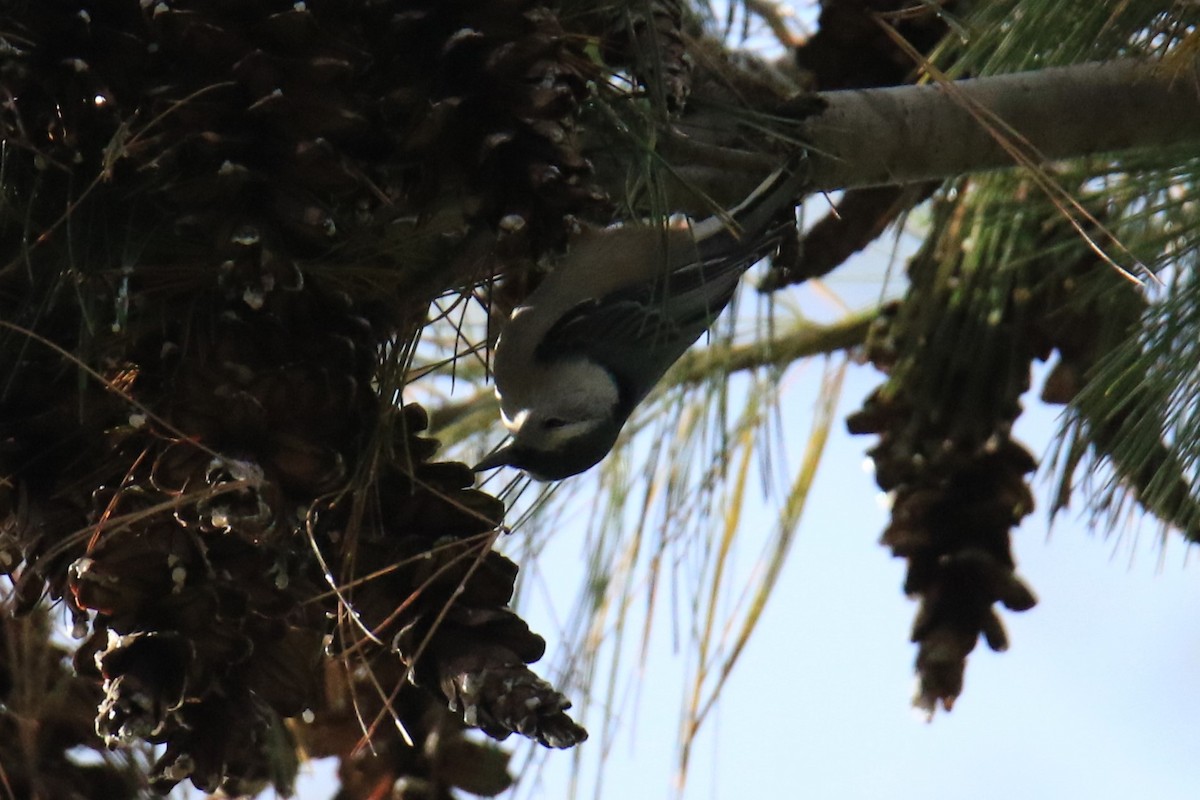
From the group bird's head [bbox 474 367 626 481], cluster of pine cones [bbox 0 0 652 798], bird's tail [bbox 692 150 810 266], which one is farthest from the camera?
bird's head [bbox 474 367 626 481]

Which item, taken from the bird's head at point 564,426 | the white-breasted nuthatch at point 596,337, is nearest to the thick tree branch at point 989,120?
the white-breasted nuthatch at point 596,337

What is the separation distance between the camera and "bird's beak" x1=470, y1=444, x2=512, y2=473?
1685 millimetres

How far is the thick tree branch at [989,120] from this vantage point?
1278mm

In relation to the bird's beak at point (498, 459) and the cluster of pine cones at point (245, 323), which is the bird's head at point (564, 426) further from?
the cluster of pine cones at point (245, 323)

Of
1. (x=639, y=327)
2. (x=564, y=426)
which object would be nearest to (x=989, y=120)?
(x=639, y=327)

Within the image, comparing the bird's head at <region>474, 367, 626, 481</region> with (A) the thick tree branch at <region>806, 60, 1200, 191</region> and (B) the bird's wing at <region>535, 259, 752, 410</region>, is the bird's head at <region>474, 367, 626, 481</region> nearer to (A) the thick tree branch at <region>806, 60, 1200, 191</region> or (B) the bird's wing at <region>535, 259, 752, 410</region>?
(B) the bird's wing at <region>535, 259, 752, 410</region>

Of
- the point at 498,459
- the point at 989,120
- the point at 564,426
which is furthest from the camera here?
the point at 564,426

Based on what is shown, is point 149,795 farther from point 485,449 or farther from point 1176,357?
point 1176,357

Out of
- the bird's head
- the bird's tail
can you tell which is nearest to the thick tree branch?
the bird's tail

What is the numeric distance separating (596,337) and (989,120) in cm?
70

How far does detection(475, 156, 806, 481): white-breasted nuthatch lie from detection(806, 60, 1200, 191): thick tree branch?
10.5 inches

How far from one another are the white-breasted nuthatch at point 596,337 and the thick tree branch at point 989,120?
27 centimetres

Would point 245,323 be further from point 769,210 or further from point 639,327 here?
point 639,327

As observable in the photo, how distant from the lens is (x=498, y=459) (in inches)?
67.2
